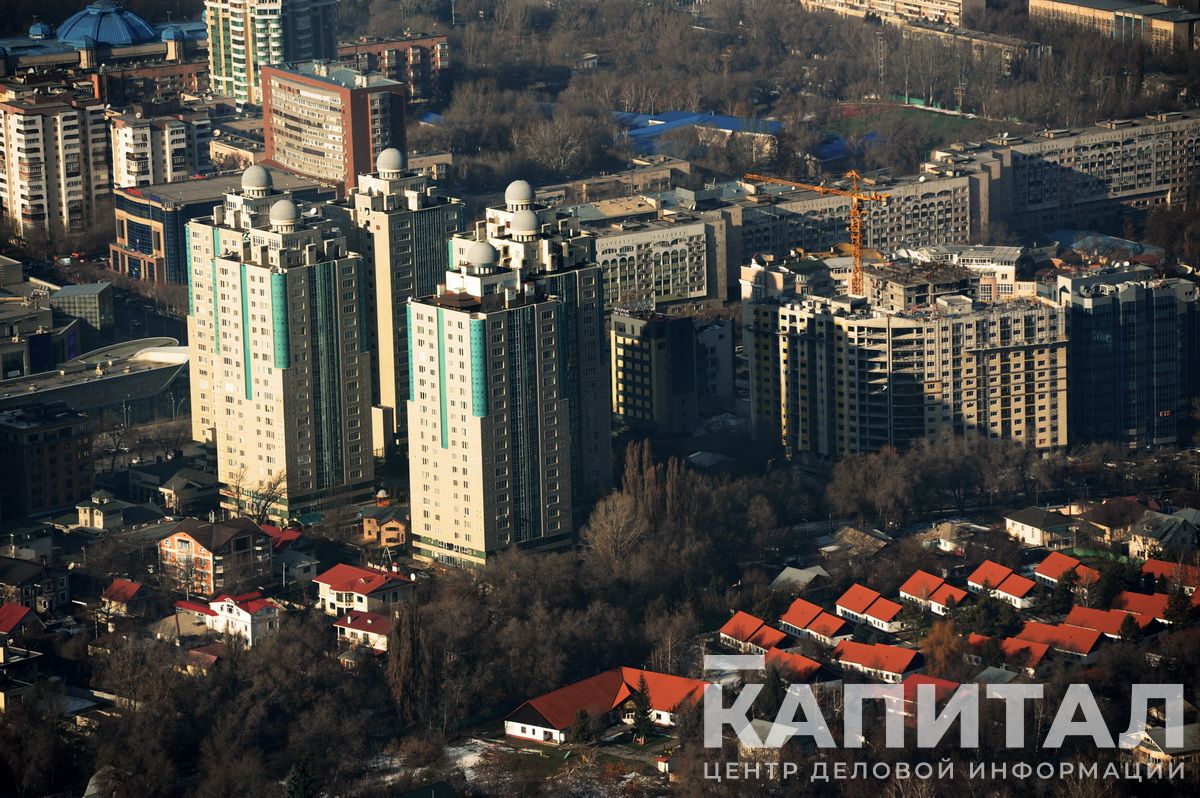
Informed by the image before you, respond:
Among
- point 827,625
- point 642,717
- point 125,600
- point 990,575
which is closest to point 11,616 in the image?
point 125,600

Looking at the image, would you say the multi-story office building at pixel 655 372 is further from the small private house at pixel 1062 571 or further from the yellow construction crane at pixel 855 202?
the small private house at pixel 1062 571

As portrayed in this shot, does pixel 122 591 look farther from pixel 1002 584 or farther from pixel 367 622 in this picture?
pixel 1002 584

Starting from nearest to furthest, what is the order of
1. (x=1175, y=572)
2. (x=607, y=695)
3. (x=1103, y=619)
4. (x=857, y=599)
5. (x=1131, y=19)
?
(x=607, y=695) < (x=1103, y=619) < (x=857, y=599) < (x=1175, y=572) < (x=1131, y=19)

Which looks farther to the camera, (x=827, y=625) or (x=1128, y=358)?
(x=1128, y=358)

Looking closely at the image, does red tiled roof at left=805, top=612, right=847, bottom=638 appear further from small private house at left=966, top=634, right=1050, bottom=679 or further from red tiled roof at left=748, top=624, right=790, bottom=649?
small private house at left=966, top=634, right=1050, bottom=679

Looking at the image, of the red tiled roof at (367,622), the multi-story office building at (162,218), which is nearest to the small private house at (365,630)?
the red tiled roof at (367,622)

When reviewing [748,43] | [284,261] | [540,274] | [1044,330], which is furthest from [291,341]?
[748,43]

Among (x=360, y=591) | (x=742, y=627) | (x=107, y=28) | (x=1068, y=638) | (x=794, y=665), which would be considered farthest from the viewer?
(x=107, y=28)
